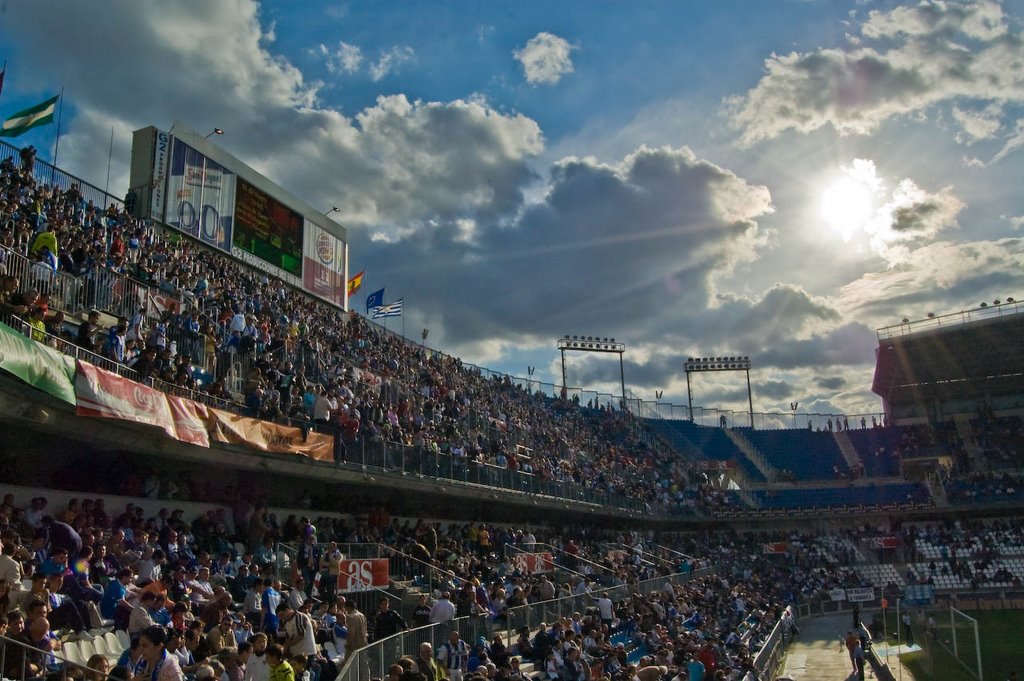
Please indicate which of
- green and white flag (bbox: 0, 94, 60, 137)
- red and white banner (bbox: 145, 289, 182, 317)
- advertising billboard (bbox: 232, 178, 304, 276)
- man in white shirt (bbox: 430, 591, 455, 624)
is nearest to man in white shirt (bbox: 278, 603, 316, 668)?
man in white shirt (bbox: 430, 591, 455, 624)

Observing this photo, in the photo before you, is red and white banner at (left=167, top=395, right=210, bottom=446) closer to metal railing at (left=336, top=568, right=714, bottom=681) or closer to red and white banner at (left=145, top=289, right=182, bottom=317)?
red and white banner at (left=145, top=289, right=182, bottom=317)

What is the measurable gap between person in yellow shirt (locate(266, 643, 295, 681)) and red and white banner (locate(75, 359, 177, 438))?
626cm

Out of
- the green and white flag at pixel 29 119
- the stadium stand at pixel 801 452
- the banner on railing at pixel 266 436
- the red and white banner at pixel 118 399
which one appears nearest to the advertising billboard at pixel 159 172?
the green and white flag at pixel 29 119

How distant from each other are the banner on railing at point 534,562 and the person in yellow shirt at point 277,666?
15.5 meters

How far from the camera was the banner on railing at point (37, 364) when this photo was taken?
1188 centimetres

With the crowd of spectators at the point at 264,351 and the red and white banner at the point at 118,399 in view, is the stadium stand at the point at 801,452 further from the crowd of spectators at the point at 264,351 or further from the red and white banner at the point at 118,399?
the red and white banner at the point at 118,399

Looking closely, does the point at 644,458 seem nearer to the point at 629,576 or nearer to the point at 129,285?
the point at 629,576

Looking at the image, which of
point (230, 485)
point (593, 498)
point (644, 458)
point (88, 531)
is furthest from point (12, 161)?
point (644, 458)

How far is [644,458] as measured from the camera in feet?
173

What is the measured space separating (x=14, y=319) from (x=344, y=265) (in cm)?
2798

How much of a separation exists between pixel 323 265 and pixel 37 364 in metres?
26.5

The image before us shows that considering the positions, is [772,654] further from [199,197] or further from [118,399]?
[199,197]

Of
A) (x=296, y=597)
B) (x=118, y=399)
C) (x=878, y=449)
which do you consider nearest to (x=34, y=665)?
(x=296, y=597)

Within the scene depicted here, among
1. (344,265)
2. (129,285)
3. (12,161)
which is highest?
(344,265)
